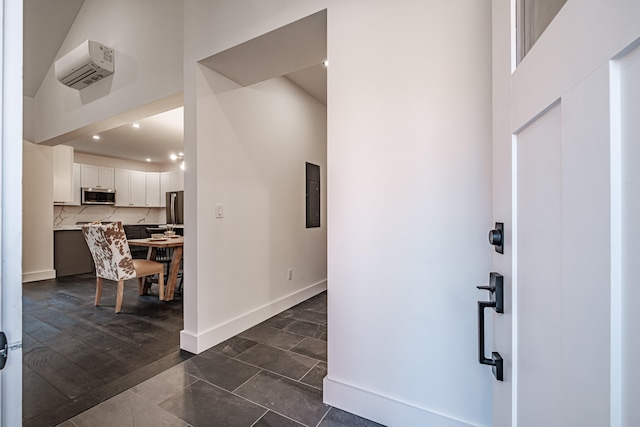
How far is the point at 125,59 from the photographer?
2998mm

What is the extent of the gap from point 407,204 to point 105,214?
782 centimetres

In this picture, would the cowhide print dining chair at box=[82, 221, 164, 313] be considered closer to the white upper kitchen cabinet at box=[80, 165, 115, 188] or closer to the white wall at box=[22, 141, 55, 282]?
the white wall at box=[22, 141, 55, 282]

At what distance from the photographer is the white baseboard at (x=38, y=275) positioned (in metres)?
4.37

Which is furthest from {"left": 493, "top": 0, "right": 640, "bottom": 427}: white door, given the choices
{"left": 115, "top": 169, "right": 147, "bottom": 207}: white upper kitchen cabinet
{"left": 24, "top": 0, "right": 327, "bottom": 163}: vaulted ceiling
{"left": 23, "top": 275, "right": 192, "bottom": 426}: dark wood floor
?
{"left": 115, "top": 169, "right": 147, "bottom": 207}: white upper kitchen cabinet

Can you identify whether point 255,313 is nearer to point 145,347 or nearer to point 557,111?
point 145,347

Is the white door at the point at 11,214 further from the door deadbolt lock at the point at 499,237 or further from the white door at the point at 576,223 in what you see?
the door deadbolt lock at the point at 499,237

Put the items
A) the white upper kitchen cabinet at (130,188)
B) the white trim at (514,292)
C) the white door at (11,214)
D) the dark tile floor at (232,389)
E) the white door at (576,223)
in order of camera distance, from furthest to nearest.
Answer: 1. the white upper kitchen cabinet at (130,188)
2. the dark tile floor at (232,389)
3. the white trim at (514,292)
4. the white door at (11,214)
5. the white door at (576,223)

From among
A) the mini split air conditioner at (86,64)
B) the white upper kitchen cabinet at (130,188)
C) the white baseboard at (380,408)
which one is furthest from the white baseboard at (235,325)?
the white upper kitchen cabinet at (130,188)

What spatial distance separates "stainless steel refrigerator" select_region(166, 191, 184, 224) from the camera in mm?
7062

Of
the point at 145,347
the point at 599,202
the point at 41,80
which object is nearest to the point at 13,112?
the point at 599,202

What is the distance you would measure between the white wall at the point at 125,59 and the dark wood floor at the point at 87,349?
2215 mm

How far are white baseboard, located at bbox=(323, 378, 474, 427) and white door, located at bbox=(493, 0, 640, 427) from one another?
732mm

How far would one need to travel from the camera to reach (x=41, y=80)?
4184 mm

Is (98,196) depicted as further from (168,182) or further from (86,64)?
(86,64)
